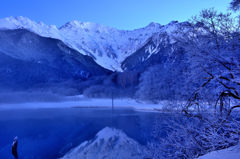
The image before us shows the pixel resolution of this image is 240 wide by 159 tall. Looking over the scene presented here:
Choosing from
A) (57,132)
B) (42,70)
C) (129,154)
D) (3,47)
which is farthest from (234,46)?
(3,47)

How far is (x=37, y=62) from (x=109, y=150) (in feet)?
338

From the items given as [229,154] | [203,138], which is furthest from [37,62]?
[229,154]

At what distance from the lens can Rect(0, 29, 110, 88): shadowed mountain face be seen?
290 feet

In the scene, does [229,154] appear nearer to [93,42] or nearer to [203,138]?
[203,138]

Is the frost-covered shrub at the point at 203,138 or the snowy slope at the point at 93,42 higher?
the snowy slope at the point at 93,42

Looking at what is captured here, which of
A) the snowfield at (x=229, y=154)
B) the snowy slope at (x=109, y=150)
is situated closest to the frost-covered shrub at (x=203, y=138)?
the snowfield at (x=229, y=154)

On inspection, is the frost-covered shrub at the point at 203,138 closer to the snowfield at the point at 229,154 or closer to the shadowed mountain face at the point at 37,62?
the snowfield at the point at 229,154

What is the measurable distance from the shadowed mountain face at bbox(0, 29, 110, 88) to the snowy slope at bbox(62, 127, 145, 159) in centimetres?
7801

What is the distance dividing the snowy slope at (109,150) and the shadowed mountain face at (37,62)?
78010 millimetres

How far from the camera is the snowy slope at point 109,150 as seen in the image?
9703 millimetres

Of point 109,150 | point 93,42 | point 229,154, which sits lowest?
point 109,150

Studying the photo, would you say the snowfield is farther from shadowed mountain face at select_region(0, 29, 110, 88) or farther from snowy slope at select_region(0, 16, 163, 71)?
snowy slope at select_region(0, 16, 163, 71)

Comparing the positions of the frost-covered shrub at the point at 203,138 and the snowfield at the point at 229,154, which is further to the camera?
the frost-covered shrub at the point at 203,138

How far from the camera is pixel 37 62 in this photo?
101625 mm
